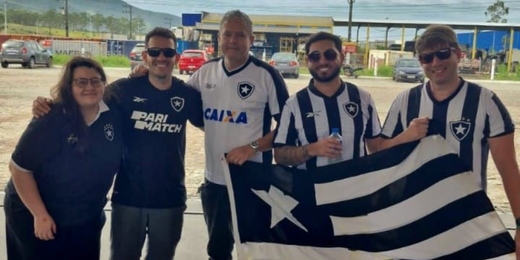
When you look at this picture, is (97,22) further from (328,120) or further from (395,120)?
(395,120)

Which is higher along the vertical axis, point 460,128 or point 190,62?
point 460,128

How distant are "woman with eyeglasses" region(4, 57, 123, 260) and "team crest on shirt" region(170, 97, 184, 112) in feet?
1.15

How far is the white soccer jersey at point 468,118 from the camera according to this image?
2.78 meters

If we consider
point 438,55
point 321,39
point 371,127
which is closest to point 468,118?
point 438,55

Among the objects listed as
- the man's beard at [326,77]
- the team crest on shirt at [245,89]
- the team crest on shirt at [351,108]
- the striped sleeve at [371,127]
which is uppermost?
the man's beard at [326,77]

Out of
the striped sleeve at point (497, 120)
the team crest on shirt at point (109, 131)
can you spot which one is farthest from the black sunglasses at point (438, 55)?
the team crest on shirt at point (109, 131)

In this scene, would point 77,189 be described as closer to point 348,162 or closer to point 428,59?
point 348,162

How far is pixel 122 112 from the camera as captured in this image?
3191 mm

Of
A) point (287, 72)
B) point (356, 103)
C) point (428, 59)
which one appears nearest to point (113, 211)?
point (356, 103)

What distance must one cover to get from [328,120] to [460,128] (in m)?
0.69

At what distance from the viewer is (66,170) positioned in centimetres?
284

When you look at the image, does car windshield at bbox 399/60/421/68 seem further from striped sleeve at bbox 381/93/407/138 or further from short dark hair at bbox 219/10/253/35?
striped sleeve at bbox 381/93/407/138

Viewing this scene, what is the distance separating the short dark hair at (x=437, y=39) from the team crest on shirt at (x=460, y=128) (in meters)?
0.39

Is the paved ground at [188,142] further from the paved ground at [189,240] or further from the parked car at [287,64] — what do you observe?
the parked car at [287,64]
